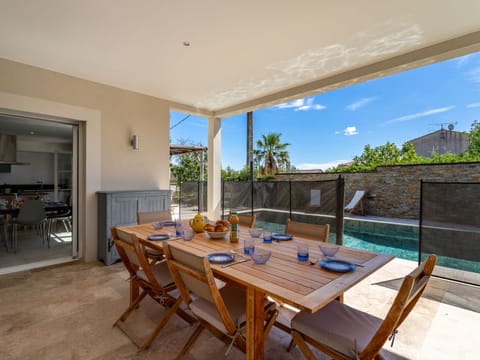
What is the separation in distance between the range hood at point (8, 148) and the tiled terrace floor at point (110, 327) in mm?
4653

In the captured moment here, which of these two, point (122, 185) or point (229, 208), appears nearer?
point (122, 185)

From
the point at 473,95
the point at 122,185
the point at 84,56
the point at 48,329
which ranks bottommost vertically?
the point at 48,329

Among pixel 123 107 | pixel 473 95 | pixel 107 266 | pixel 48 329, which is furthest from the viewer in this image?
pixel 473 95

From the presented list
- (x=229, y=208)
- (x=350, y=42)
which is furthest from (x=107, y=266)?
(x=350, y=42)

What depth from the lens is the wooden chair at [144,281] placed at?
1.97 meters

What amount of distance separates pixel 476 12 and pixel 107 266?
5.26 m

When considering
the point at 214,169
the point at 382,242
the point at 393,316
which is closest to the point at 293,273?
the point at 393,316

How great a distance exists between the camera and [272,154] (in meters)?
13.0

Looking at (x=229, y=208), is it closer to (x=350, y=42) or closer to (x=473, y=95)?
(x=350, y=42)

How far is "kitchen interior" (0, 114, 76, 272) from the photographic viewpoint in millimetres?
4367

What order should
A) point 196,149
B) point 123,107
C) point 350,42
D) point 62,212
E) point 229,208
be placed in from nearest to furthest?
point 350,42 < point 123,107 < point 62,212 < point 229,208 < point 196,149

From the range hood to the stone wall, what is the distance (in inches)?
423

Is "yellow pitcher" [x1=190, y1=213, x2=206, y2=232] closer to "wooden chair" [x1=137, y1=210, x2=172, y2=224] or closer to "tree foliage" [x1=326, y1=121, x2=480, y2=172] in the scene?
"wooden chair" [x1=137, y1=210, x2=172, y2=224]

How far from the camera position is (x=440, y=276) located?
322cm
